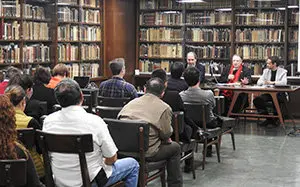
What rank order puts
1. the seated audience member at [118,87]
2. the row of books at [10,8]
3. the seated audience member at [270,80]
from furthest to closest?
the seated audience member at [270,80]
the row of books at [10,8]
the seated audience member at [118,87]

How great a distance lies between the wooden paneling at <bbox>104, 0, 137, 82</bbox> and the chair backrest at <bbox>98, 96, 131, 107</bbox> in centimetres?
497

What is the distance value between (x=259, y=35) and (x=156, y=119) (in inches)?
274

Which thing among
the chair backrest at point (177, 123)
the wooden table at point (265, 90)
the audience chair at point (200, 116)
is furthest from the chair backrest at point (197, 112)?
the wooden table at point (265, 90)

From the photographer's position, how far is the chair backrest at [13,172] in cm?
278

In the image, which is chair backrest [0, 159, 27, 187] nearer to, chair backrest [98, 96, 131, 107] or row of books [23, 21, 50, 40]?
chair backrest [98, 96, 131, 107]

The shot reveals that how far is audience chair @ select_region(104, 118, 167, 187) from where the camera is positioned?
4.14 metres

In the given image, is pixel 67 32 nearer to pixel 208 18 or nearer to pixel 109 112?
pixel 208 18

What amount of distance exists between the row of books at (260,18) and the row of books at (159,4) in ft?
4.76

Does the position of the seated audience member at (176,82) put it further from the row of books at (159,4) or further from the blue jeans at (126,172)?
the row of books at (159,4)

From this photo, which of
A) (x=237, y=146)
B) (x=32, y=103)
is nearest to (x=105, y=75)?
(x=237, y=146)

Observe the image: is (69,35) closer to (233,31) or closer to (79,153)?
(233,31)

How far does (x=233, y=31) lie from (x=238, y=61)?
1470 mm

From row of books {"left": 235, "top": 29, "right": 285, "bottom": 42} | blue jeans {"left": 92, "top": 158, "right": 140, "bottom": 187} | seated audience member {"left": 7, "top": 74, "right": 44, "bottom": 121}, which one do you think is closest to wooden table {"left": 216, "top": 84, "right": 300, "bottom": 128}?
row of books {"left": 235, "top": 29, "right": 285, "bottom": 42}

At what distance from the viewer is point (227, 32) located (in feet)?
36.3
